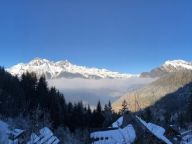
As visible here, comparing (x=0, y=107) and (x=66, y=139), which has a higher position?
(x=0, y=107)

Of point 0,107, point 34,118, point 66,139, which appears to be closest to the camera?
point 34,118

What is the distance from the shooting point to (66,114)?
4685 inches

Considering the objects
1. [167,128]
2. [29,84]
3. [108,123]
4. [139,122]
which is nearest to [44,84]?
[29,84]

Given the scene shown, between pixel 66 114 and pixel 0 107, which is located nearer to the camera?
pixel 0 107

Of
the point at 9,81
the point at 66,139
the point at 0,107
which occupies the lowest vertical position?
the point at 66,139

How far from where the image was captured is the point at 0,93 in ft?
333

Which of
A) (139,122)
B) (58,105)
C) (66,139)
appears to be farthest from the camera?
(58,105)

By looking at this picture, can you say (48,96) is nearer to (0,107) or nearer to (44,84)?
(44,84)

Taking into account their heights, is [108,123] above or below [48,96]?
below

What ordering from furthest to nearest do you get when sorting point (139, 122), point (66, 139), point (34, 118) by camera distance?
point (139, 122) < point (66, 139) < point (34, 118)

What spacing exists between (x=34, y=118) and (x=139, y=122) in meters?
68.7

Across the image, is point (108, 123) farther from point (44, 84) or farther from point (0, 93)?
point (0, 93)

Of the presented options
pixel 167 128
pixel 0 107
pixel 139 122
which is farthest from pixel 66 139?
pixel 167 128

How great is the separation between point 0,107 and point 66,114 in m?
23.9
